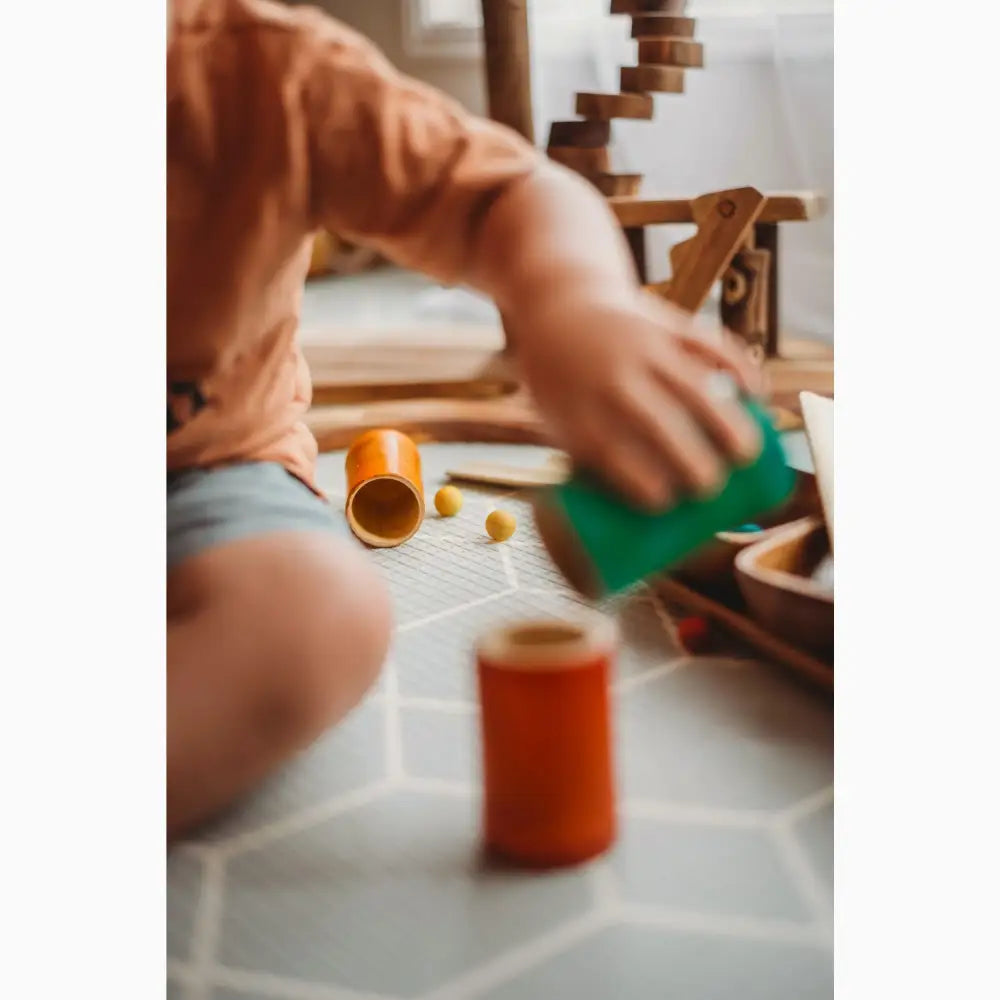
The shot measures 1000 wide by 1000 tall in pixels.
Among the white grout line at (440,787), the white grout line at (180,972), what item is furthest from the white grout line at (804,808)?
the white grout line at (180,972)

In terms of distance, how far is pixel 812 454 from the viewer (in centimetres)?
56

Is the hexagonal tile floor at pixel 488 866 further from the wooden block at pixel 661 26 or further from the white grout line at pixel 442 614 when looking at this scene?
the wooden block at pixel 661 26

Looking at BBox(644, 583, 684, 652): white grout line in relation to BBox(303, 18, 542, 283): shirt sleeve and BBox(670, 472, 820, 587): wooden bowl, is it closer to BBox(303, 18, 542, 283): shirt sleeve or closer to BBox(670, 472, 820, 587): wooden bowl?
BBox(670, 472, 820, 587): wooden bowl

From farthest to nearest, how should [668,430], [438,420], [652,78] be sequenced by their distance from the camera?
[438,420] < [652,78] < [668,430]

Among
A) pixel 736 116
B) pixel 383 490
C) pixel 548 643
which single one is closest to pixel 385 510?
pixel 383 490

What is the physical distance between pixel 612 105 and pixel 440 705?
256 mm

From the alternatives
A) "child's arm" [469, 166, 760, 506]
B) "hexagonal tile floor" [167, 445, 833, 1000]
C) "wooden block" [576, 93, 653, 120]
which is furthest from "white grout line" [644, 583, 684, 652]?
"wooden block" [576, 93, 653, 120]

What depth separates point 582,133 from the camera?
513 mm

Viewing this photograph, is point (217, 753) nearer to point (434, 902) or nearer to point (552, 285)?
point (434, 902)

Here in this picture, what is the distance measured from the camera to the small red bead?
1.73 feet

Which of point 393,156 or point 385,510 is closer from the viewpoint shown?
point 393,156

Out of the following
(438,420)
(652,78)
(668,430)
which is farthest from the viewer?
(438,420)

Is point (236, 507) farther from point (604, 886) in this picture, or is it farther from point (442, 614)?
point (604, 886)
